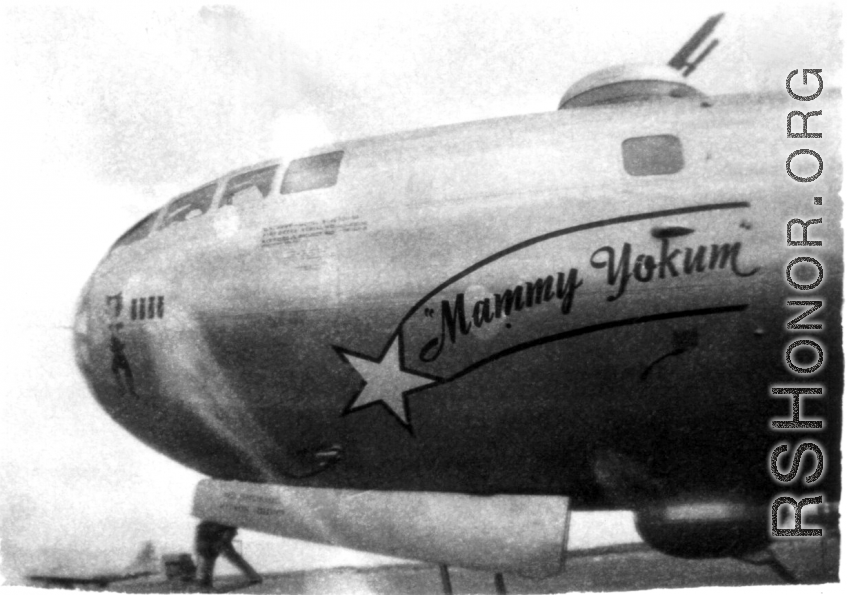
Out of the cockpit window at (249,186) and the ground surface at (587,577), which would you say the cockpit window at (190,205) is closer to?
the cockpit window at (249,186)

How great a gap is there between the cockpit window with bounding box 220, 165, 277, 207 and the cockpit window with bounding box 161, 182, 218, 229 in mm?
219

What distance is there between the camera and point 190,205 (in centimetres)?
737

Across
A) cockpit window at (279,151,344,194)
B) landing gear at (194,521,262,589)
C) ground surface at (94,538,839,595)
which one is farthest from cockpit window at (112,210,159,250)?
ground surface at (94,538,839,595)

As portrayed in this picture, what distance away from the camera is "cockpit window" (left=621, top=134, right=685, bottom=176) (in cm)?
583

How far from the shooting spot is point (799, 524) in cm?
577

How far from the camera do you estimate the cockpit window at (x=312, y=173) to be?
21.7 ft

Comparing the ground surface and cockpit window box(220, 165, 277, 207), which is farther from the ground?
cockpit window box(220, 165, 277, 207)

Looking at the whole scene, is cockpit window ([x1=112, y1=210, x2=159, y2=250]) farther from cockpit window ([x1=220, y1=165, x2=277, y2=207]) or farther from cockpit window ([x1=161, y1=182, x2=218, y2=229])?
cockpit window ([x1=220, y1=165, x2=277, y2=207])

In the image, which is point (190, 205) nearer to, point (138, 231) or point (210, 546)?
point (138, 231)

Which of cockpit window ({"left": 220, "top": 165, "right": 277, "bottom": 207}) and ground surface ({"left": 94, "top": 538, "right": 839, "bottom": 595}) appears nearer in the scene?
ground surface ({"left": 94, "top": 538, "right": 839, "bottom": 595})

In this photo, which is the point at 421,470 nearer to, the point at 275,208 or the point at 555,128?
the point at 275,208

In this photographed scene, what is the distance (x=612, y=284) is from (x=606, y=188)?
765 mm

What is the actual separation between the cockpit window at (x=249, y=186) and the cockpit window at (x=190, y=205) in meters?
0.22

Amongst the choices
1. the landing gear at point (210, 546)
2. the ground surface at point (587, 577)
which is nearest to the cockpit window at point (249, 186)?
the landing gear at point (210, 546)
